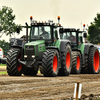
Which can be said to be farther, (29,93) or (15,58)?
(15,58)

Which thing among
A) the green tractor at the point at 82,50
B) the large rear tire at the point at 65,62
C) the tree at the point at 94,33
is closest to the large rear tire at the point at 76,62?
the green tractor at the point at 82,50

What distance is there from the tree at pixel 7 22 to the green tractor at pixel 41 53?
51.0m

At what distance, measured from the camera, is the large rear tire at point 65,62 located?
54.1ft

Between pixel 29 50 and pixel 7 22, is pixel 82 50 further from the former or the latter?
pixel 7 22

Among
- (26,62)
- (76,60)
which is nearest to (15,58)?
(26,62)

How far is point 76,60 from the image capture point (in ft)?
62.2

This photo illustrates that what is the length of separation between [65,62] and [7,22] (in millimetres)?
53008

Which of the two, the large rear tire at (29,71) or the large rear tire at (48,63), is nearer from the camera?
the large rear tire at (48,63)

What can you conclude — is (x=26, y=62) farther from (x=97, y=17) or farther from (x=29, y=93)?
(x=97, y=17)

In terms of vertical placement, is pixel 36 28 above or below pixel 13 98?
above

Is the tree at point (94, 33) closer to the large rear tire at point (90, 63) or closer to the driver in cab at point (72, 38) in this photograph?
the large rear tire at point (90, 63)

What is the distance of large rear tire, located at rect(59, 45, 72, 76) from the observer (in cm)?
1650

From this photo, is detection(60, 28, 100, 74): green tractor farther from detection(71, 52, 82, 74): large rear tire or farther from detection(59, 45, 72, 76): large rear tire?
detection(59, 45, 72, 76): large rear tire

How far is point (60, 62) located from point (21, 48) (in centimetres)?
218
